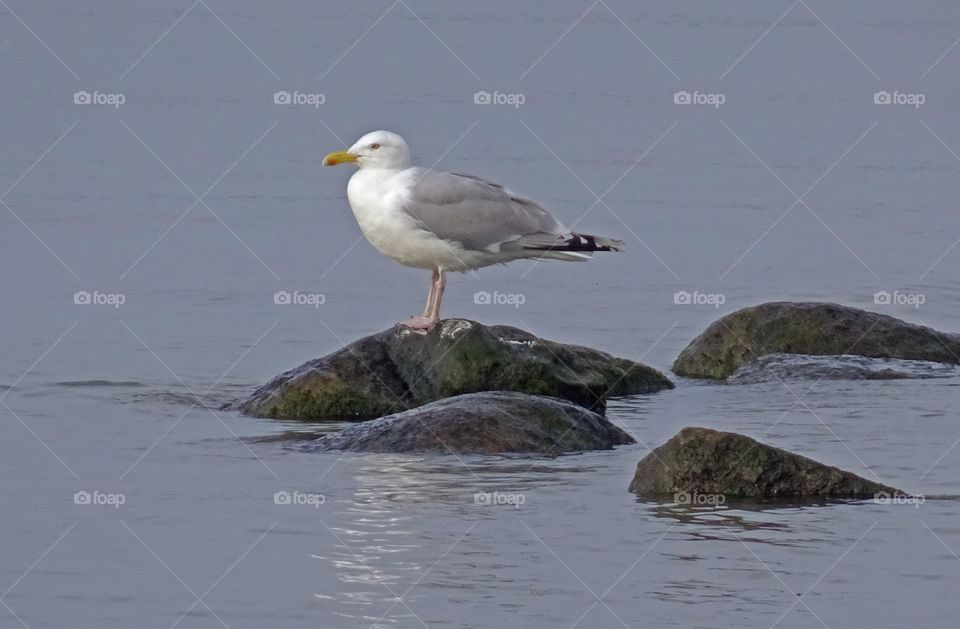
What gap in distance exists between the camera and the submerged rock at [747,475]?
11.6m

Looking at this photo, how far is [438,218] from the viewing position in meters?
14.3

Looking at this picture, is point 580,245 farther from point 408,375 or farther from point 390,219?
point 408,375

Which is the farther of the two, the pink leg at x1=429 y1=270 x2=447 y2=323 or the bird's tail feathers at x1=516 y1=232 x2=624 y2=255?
the bird's tail feathers at x1=516 y1=232 x2=624 y2=255

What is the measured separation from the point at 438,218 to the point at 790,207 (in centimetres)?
1072

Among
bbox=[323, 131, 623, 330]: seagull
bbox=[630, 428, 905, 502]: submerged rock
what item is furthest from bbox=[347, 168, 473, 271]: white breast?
bbox=[630, 428, 905, 502]: submerged rock

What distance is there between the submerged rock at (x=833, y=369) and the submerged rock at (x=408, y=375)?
190cm

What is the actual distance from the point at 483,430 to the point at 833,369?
3.97 metres

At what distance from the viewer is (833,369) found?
1565 centimetres

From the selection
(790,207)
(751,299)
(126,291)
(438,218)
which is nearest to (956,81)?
Answer: (790,207)

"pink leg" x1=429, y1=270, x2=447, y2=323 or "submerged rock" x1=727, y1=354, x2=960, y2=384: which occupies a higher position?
"pink leg" x1=429, y1=270, x2=447, y2=323

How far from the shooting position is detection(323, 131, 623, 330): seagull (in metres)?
14.2

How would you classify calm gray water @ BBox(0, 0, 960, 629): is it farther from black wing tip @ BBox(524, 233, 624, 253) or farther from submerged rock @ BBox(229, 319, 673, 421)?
black wing tip @ BBox(524, 233, 624, 253)

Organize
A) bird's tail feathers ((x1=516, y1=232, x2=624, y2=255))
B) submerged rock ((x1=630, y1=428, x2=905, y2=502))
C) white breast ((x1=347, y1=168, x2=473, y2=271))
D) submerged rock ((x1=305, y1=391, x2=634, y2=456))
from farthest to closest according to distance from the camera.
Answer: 1. bird's tail feathers ((x1=516, y1=232, x2=624, y2=255))
2. white breast ((x1=347, y1=168, x2=473, y2=271))
3. submerged rock ((x1=305, y1=391, x2=634, y2=456))
4. submerged rock ((x1=630, y1=428, x2=905, y2=502))

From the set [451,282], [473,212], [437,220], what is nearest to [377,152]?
[437,220]
